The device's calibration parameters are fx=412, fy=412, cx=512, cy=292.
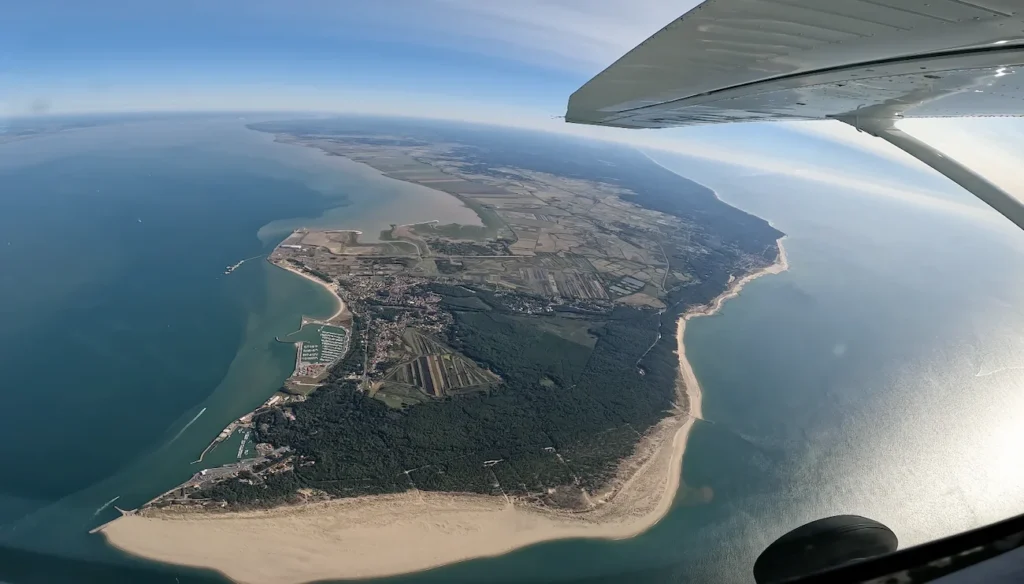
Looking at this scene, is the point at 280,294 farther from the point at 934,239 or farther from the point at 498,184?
the point at 934,239

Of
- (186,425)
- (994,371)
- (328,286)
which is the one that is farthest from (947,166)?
(994,371)

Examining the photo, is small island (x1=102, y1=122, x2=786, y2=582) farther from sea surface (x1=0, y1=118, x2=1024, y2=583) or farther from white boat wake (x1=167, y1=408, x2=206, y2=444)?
white boat wake (x1=167, y1=408, x2=206, y2=444)

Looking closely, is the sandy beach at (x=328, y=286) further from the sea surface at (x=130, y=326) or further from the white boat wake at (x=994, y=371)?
the white boat wake at (x=994, y=371)

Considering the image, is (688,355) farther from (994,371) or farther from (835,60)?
(835,60)

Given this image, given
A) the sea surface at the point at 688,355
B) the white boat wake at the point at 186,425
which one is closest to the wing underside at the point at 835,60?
the sea surface at the point at 688,355

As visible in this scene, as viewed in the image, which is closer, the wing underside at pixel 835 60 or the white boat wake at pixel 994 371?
the wing underside at pixel 835 60

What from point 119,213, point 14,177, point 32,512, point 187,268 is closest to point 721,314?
point 32,512

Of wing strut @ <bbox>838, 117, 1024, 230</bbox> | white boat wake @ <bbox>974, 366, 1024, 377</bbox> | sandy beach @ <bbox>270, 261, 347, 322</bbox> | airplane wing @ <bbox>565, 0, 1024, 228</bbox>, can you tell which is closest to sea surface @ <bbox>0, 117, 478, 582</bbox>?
sandy beach @ <bbox>270, 261, 347, 322</bbox>
